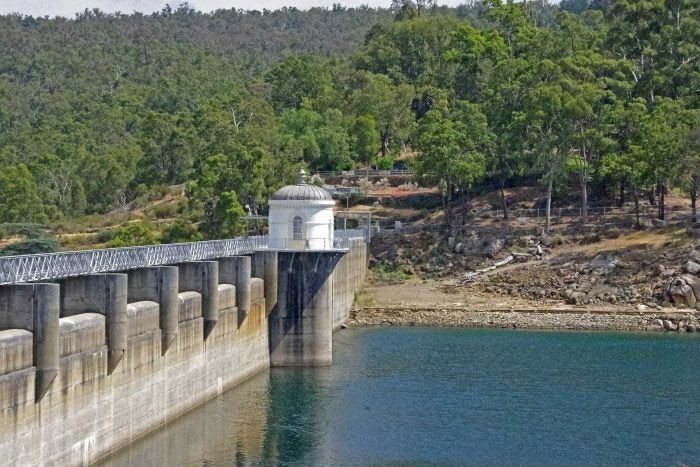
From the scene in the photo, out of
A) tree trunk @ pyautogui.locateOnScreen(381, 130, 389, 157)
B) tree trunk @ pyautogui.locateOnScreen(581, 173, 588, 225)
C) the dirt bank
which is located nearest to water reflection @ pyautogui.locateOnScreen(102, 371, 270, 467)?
the dirt bank

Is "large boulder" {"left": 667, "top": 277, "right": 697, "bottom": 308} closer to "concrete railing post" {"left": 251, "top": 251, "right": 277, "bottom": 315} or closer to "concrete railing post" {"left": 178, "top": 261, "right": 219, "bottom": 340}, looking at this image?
"concrete railing post" {"left": 251, "top": 251, "right": 277, "bottom": 315}

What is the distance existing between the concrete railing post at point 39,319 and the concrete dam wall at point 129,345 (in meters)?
0.03

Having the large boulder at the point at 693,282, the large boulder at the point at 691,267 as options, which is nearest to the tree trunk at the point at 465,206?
the large boulder at the point at 691,267

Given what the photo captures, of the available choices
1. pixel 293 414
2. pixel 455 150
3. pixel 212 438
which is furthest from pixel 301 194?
pixel 455 150

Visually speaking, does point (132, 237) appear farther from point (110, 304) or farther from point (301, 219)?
point (110, 304)

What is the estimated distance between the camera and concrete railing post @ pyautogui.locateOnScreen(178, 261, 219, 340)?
186 feet

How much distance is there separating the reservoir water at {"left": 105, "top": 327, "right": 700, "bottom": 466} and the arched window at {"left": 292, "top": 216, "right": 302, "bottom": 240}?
6.57m

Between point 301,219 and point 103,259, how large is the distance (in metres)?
19.7

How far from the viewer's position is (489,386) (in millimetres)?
62656

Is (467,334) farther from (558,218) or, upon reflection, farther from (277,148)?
(277,148)

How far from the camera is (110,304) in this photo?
4419 cm

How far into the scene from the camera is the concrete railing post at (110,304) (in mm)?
44219

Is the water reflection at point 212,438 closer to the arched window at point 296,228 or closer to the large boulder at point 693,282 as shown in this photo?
the arched window at point 296,228

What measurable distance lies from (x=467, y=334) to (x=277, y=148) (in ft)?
144
